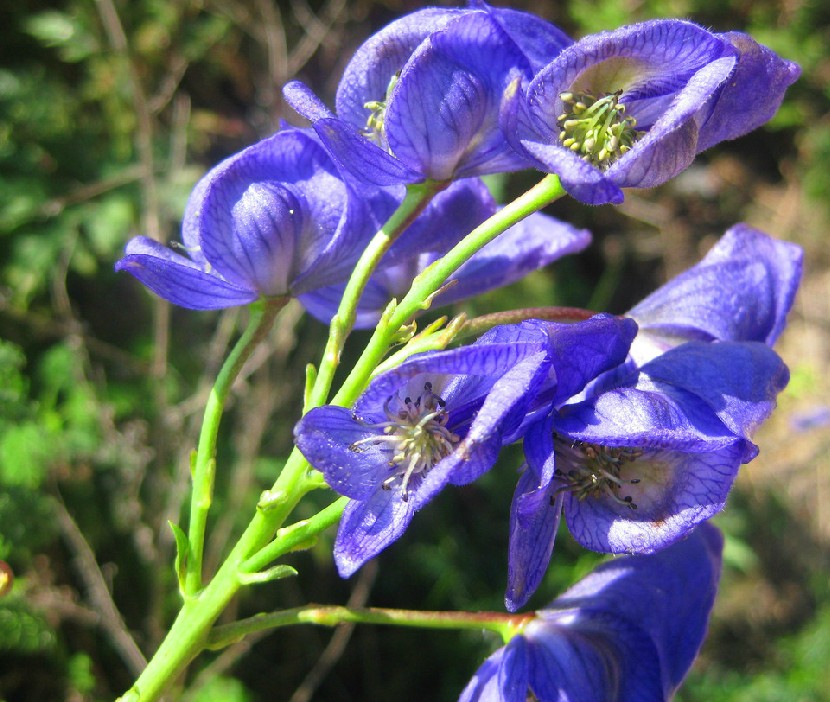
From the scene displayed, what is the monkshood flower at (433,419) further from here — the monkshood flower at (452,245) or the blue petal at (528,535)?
the monkshood flower at (452,245)

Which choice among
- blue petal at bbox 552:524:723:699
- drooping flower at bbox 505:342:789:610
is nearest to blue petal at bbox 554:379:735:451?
drooping flower at bbox 505:342:789:610

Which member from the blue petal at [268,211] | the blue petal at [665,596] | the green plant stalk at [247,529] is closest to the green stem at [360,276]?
the green plant stalk at [247,529]

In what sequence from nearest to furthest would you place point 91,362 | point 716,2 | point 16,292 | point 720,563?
point 720,563 → point 16,292 → point 91,362 → point 716,2

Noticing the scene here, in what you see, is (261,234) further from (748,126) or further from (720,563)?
(720,563)

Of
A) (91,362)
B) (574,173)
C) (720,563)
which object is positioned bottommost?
(91,362)

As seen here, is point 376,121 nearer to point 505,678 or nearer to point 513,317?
point 513,317

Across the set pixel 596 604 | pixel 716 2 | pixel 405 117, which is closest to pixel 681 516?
pixel 596 604

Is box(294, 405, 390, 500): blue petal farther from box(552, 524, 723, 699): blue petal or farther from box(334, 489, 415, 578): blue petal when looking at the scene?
box(552, 524, 723, 699): blue petal
